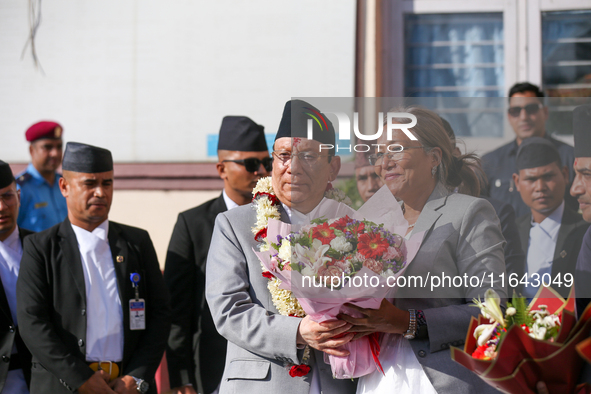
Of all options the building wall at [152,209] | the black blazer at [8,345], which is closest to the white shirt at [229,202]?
the black blazer at [8,345]

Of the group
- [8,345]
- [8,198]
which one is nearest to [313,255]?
[8,345]

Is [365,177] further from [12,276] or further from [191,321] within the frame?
[12,276]

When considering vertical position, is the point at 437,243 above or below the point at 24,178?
below

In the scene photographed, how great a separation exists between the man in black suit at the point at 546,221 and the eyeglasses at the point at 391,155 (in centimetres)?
53

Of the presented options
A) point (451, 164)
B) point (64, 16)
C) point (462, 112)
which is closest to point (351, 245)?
point (451, 164)

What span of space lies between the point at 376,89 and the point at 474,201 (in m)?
3.22

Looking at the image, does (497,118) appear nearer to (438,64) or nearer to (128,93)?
(438,64)

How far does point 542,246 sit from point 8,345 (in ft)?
8.99

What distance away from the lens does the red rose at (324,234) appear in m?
2.01

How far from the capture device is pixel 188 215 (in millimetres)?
3545

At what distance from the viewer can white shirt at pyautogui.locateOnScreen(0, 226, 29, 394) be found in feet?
10.3

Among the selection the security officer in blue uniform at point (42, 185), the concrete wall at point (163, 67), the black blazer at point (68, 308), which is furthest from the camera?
the concrete wall at point (163, 67)

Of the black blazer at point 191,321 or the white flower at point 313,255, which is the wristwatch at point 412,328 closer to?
the white flower at point 313,255

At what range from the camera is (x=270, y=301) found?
238 cm
